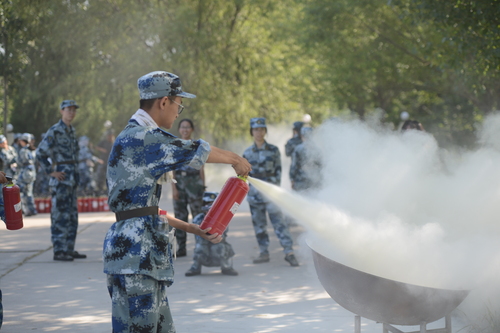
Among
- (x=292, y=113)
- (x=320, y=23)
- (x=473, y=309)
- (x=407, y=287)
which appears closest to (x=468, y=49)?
(x=473, y=309)

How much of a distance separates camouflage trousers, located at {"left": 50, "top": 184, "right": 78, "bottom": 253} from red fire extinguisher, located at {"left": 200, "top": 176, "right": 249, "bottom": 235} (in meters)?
5.40

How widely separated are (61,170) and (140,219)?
19.1 feet

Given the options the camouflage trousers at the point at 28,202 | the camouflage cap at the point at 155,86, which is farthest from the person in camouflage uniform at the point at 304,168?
the camouflage trousers at the point at 28,202

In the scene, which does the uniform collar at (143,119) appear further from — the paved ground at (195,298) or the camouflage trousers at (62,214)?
the camouflage trousers at (62,214)

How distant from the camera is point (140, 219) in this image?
132 inches

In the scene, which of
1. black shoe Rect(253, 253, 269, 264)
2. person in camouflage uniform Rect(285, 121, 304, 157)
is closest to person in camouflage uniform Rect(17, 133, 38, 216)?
person in camouflage uniform Rect(285, 121, 304, 157)

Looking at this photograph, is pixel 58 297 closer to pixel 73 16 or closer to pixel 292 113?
pixel 73 16

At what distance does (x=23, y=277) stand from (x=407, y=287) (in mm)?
5766

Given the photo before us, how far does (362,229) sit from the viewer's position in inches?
182

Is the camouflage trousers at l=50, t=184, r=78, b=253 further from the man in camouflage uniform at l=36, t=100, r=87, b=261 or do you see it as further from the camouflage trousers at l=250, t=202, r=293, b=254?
the camouflage trousers at l=250, t=202, r=293, b=254

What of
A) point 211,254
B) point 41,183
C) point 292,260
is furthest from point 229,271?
point 41,183

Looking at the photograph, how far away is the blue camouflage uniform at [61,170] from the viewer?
8641 millimetres

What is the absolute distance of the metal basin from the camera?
3877 mm

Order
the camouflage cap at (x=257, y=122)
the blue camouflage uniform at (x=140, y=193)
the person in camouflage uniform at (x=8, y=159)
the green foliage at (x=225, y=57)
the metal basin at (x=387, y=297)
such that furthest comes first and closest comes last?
the green foliage at (x=225, y=57) < the person in camouflage uniform at (x=8, y=159) < the camouflage cap at (x=257, y=122) < the metal basin at (x=387, y=297) < the blue camouflage uniform at (x=140, y=193)
